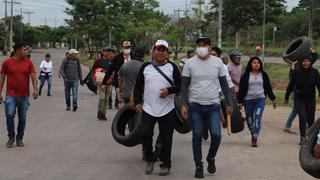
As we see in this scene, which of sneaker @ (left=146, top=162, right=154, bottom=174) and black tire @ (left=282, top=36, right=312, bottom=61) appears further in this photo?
black tire @ (left=282, top=36, right=312, bottom=61)

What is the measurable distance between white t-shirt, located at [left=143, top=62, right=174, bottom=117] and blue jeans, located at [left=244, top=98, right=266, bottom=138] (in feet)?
9.82

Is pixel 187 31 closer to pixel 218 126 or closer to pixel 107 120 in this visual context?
pixel 107 120

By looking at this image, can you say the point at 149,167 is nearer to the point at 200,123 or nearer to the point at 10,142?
the point at 200,123

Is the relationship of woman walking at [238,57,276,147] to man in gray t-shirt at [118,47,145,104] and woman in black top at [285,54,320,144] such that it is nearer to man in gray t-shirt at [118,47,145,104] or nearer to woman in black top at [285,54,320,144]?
woman in black top at [285,54,320,144]

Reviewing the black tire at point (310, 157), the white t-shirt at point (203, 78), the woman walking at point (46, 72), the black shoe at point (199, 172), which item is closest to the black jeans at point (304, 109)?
the white t-shirt at point (203, 78)

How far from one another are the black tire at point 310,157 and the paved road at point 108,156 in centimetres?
123

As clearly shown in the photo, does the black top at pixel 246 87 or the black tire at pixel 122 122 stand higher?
the black top at pixel 246 87

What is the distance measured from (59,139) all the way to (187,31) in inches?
2110

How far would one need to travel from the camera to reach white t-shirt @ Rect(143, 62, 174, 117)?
7969 millimetres

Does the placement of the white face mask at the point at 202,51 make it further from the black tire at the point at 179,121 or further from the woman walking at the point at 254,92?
the woman walking at the point at 254,92

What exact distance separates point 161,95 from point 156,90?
0.11 meters

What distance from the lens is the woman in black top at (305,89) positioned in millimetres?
10781

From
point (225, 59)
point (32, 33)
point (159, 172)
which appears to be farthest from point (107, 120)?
point (32, 33)

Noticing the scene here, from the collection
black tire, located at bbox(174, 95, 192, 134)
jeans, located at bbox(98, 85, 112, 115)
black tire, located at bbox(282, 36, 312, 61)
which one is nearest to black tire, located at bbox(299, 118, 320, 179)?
black tire, located at bbox(174, 95, 192, 134)
